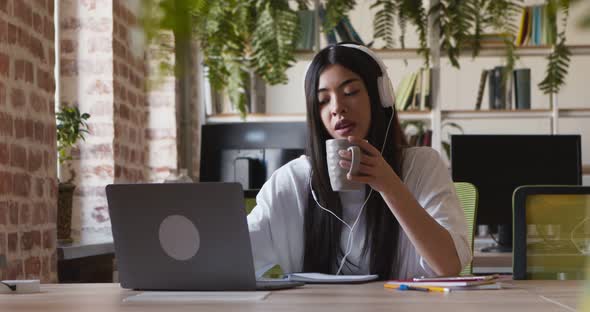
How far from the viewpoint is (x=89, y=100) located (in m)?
3.19

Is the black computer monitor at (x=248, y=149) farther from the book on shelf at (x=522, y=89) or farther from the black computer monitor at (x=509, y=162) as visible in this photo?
the book on shelf at (x=522, y=89)

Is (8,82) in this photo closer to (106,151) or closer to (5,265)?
(5,265)

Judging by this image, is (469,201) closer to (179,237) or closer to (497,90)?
(179,237)

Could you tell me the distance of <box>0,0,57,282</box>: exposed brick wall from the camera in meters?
2.10

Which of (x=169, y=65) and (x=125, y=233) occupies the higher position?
(x=169, y=65)

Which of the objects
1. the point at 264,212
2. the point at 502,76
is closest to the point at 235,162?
the point at 264,212

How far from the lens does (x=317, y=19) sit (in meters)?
4.28

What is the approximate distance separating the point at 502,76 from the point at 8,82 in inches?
118

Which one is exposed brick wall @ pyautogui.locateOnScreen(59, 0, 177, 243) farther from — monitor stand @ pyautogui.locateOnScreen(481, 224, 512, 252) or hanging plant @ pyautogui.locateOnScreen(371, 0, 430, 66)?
monitor stand @ pyautogui.locateOnScreen(481, 224, 512, 252)

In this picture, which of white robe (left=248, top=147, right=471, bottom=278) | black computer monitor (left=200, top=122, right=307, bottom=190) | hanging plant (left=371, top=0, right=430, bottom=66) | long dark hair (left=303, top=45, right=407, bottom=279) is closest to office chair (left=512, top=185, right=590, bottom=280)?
white robe (left=248, top=147, right=471, bottom=278)

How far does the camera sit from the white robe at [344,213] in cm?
166

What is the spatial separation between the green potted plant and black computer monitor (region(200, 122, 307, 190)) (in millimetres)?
448

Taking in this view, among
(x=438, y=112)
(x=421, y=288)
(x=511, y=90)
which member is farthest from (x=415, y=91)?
(x=421, y=288)

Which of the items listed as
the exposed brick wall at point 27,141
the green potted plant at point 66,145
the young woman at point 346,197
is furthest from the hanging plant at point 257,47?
the young woman at point 346,197
